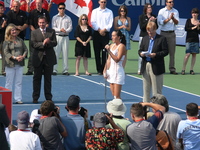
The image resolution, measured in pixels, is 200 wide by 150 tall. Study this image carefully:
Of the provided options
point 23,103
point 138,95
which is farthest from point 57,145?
point 138,95

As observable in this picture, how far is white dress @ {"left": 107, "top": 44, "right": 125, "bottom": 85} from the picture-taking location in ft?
44.3

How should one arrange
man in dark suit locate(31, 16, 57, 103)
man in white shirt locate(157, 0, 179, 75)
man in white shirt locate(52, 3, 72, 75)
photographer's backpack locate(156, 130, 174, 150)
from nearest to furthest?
photographer's backpack locate(156, 130, 174, 150) < man in dark suit locate(31, 16, 57, 103) < man in white shirt locate(52, 3, 72, 75) < man in white shirt locate(157, 0, 179, 75)

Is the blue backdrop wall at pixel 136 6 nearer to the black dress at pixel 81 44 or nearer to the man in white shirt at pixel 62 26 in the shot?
the man in white shirt at pixel 62 26

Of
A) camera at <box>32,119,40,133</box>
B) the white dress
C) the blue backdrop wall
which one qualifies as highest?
the blue backdrop wall

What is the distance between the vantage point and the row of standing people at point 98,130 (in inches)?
318

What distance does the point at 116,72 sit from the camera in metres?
13.5

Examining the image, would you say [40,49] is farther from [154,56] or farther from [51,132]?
[51,132]

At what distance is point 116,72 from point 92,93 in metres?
3.29

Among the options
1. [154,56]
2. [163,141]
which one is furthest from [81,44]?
[163,141]

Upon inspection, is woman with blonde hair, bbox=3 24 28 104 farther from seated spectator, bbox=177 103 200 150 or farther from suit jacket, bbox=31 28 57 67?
seated spectator, bbox=177 103 200 150

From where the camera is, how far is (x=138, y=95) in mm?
16438

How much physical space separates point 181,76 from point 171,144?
37.2 ft

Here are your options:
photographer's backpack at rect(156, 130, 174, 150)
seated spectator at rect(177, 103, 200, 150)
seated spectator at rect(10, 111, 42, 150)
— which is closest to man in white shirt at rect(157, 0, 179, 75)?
seated spectator at rect(177, 103, 200, 150)

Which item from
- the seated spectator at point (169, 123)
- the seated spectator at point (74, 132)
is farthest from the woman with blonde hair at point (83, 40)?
the seated spectator at point (74, 132)
